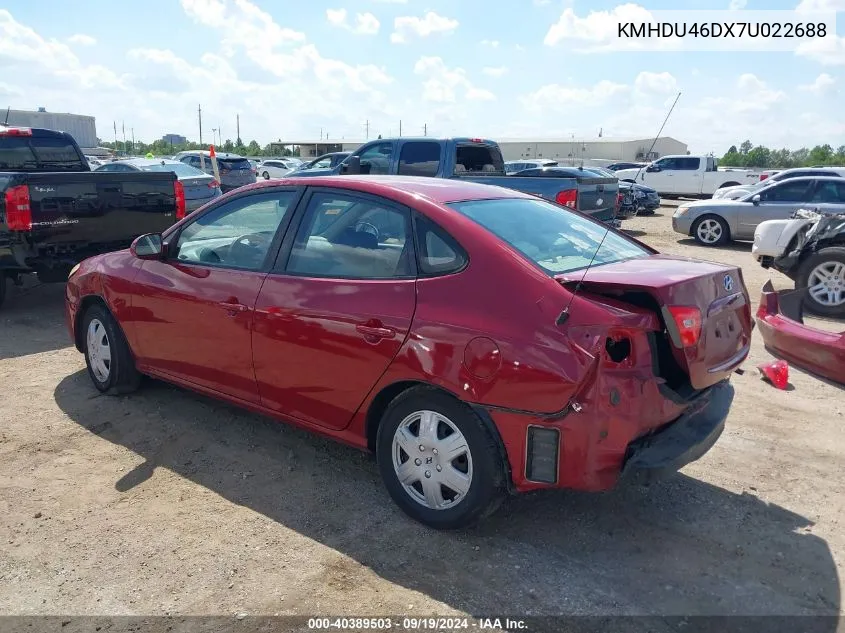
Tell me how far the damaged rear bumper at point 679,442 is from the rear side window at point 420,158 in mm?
8310

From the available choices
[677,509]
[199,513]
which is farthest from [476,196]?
[199,513]

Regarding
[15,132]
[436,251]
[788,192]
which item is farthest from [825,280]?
[15,132]

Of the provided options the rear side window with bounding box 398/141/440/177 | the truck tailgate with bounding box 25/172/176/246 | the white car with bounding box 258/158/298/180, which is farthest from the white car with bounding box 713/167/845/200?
the white car with bounding box 258/158/298/180

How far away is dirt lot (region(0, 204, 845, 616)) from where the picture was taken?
2.91m

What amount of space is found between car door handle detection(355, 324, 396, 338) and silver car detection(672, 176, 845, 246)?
11.0 m

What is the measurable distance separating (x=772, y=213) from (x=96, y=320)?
12395 millimetres

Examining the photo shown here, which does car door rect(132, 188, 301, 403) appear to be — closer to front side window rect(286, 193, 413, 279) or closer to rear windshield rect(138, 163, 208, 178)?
front side window rect(286, 193, 413, 279)

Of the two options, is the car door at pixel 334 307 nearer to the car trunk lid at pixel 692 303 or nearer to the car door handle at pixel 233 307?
the car door handle at pixel 233 307

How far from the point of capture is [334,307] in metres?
3.50

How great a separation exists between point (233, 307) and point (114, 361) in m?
1.51

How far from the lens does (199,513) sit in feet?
11.6

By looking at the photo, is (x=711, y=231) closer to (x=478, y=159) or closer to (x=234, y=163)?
(x=478, y=159)

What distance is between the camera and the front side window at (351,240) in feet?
11.4

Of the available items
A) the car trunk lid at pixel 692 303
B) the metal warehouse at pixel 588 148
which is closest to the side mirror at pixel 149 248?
the car trunk lid at pixel 692 303
